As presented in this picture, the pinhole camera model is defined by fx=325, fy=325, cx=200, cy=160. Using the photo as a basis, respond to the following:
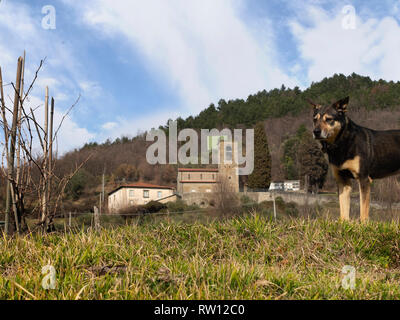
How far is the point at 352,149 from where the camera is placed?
14.2 feet

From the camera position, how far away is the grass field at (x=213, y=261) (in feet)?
7.79

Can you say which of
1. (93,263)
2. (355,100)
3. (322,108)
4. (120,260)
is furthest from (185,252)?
(355,100)

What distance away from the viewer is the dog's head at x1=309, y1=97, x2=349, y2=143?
408cm

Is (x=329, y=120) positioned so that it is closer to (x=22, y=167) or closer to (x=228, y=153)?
(x=22, y=167)

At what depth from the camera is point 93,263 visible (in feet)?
10.5

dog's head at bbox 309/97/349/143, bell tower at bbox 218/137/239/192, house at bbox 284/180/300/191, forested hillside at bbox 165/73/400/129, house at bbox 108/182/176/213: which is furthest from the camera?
house at bbox 284/180/300/191

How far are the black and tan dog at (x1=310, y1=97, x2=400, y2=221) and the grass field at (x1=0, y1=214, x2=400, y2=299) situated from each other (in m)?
0.66

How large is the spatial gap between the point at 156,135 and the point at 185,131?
601 centimetres

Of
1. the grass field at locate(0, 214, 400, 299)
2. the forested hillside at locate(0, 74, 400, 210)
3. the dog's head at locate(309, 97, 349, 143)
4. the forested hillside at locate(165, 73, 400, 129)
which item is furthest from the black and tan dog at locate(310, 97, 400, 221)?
the forested hillside at locate(165, 73, 400, 129)

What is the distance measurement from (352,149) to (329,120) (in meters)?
0.59

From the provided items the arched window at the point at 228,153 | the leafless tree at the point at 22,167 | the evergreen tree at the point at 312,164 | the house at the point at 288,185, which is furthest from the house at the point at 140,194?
the leafless tree at the point at 22,167

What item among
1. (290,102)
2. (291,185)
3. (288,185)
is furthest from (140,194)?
(290,102)

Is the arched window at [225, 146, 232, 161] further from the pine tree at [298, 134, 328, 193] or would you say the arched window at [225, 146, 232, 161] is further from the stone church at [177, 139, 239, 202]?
the pine tree at [298, 134, 328, 193]
